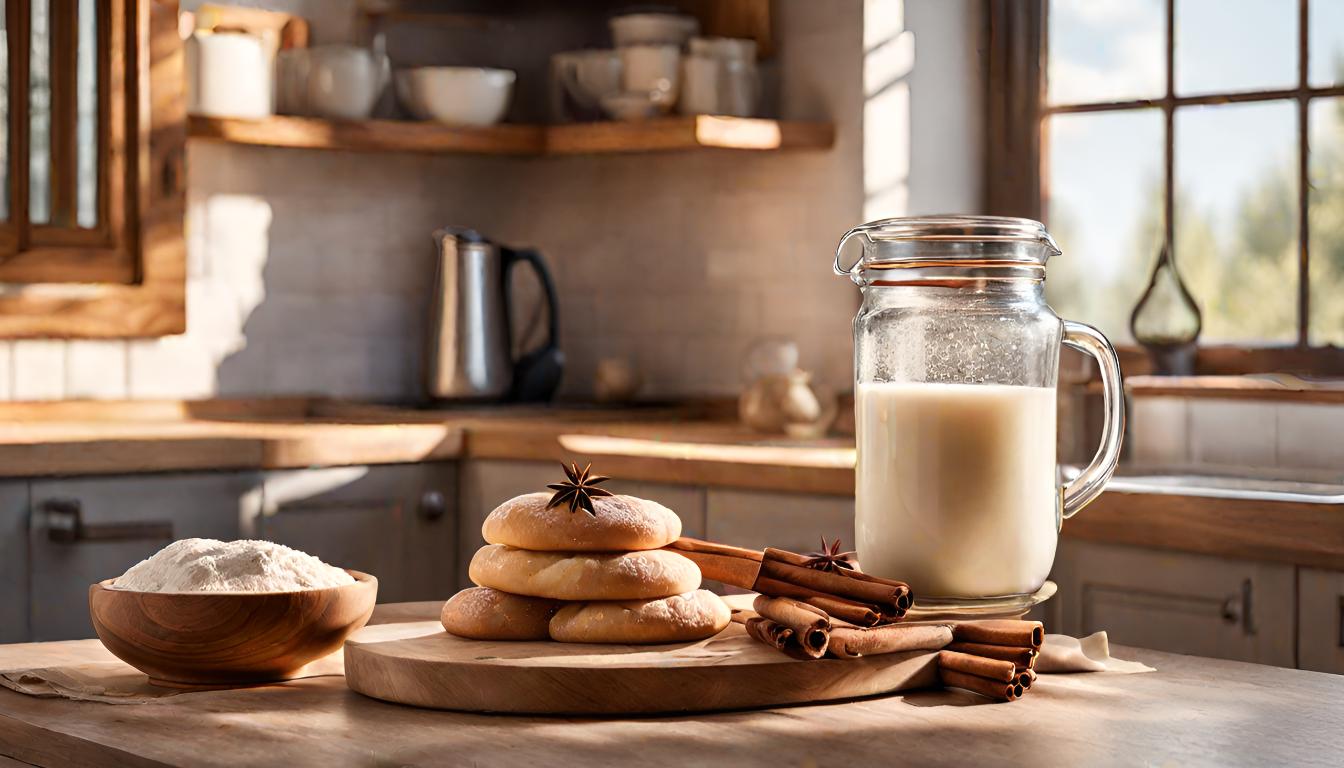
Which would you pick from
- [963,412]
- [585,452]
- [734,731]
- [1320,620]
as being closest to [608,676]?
[734,731]

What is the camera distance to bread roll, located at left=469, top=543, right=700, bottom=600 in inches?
42.7

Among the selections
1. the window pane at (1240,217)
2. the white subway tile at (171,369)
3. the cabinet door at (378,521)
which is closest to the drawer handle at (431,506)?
the cabinet door at (378,521)

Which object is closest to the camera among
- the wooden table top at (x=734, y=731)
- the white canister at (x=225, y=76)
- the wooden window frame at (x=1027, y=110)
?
the wooden table top at (x=734, y=731)

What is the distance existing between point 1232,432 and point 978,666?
1921 mm

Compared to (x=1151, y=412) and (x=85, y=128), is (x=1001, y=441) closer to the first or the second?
(x=1151, y=412)

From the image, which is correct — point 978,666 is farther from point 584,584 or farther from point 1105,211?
point 1105,211

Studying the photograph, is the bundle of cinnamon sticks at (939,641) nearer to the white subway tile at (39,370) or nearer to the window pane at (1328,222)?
the window pane at (1328,222)

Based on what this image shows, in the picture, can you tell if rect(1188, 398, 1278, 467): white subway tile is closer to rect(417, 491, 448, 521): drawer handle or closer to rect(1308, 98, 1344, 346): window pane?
rect(1308, 98, 1344, 346): window pane

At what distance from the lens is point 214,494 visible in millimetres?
2732

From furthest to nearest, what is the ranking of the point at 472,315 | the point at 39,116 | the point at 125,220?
the point at 472,315 < the point at 125,220 < the point at 39,116

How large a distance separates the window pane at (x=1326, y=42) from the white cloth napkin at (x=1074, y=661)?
204 centimetres

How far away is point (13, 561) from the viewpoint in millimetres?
2570

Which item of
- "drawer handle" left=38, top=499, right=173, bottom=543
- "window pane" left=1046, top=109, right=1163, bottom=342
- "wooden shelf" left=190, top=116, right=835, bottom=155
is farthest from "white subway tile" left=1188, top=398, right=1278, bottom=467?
"drawer handle" left=38, top=499, right=173, bottom=543

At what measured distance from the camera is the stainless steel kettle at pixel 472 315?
3.36 m
